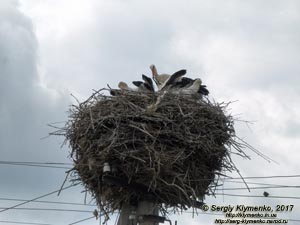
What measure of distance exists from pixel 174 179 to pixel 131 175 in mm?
376

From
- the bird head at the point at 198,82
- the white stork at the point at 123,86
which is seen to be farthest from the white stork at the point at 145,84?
the bird head at the point at 198,82

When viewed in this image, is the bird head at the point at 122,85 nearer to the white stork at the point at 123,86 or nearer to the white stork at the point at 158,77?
the white stork at the point at 123,86

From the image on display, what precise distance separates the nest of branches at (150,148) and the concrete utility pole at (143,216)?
0.22ft

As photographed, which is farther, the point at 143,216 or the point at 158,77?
the point at 158,77

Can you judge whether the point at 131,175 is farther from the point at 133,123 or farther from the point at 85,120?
the point at 85,120

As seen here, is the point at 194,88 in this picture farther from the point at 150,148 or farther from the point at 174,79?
the point at 150,148

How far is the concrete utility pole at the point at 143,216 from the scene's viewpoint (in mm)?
4754

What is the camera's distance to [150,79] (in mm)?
6000

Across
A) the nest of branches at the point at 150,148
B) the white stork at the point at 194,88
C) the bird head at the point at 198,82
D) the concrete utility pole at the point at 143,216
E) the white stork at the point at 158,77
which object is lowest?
the concrete utility pole at the point at 143,216

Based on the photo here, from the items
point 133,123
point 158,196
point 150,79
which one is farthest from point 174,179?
point 150,79

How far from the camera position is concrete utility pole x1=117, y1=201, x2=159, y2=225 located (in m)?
4.75

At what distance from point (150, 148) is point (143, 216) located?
643 mm

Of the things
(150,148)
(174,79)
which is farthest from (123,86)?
(150,148)

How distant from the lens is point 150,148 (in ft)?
15.1
